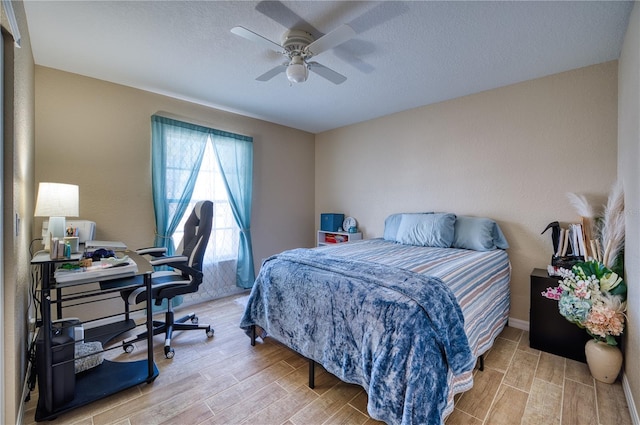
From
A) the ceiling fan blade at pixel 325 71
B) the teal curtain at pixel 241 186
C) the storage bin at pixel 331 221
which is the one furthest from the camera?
the storage bin at pixel 331 221

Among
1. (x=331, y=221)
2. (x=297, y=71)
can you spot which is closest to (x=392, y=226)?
(x=331, y=221)

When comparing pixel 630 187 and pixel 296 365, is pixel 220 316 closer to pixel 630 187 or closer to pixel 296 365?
pixel 296 365

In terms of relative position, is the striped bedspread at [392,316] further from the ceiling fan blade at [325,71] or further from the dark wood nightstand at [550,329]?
the ceiling fan blade at [325,71]

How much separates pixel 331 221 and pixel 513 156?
→ 2412mm

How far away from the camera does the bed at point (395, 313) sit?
1332mm

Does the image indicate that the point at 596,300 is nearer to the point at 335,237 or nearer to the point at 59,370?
the point at 335,237

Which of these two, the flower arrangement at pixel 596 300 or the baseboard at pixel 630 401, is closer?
the baseboard at pixel 630 401

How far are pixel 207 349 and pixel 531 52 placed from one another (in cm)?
357

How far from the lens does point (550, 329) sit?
87.9 inches

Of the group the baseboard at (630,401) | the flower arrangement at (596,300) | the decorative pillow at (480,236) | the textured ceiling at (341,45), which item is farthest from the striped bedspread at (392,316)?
the textured ceiling at (341,45)

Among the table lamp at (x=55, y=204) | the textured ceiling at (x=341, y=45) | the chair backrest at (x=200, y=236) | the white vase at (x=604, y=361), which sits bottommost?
the white vase at (x=604, y=361)

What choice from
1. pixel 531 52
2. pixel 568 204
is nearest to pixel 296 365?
pixel 568 204

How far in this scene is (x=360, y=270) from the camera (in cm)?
182

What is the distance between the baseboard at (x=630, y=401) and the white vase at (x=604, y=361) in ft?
0.16
